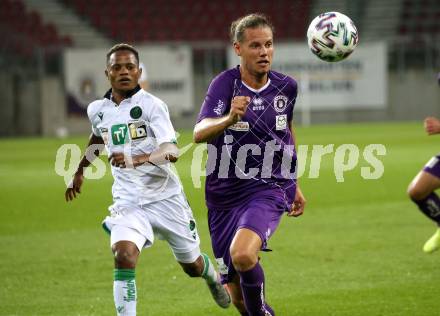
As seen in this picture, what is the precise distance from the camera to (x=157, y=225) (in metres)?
6.69

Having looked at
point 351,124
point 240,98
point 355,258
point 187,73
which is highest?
point 240,98

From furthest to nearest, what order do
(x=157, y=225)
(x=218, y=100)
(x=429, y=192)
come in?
(x=429, y=192) < (x=157, y=225) < (x=218, y=100)

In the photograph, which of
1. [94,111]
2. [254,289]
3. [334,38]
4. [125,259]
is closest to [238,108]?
[254,289]

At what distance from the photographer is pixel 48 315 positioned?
721 cm

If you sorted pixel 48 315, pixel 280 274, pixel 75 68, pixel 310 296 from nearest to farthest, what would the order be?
1. pixel 48 315
2. pixel 310 296
3. pixel 280 274
4. pixel 75 68

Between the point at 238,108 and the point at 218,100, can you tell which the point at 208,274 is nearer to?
the point at 218,100

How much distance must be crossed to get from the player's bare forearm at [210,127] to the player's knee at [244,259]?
2.60ft

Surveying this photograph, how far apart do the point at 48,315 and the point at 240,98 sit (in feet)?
9.07

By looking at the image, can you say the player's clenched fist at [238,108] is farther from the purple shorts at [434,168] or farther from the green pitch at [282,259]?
the purple shorts at [434,168]

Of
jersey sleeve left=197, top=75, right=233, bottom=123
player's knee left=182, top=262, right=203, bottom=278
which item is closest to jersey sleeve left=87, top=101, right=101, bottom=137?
jersey sleeve left=197, top=75, right=233, bottom=123

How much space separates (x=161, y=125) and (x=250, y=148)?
69 centimetres

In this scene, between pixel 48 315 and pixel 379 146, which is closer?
pixel 48 315

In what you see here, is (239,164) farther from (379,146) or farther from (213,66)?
(213,66)

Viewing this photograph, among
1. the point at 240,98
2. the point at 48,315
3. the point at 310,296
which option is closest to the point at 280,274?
the point at 310,296
